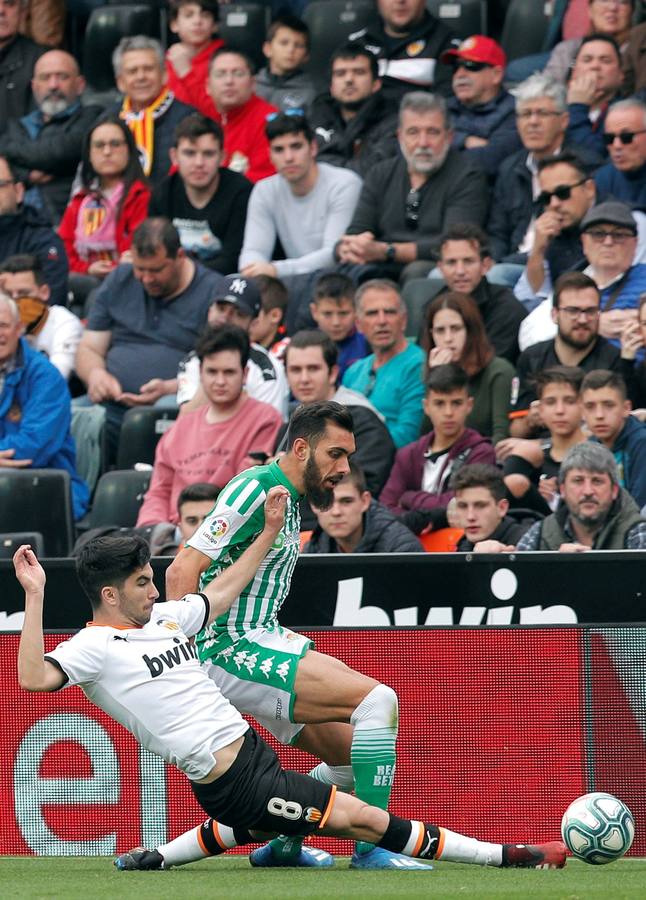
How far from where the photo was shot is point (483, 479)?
8.99 meters

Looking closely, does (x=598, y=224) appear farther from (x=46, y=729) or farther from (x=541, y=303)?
(x=46, y=729)

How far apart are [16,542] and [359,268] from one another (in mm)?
3591

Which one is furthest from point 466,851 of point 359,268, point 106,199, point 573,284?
point 106,199

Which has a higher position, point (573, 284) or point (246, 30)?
point (246, 30)

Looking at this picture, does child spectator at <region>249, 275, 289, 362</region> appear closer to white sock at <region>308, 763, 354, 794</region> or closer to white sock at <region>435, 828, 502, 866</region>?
white sock at <region>308, 763, 354, 794</region>

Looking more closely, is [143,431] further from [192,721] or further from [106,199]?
[192,721]

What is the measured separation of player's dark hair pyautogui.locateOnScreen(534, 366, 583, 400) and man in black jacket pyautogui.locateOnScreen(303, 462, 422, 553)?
1.23m

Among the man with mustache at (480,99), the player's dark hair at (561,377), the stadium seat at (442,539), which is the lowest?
the stadium seat at (442,539)

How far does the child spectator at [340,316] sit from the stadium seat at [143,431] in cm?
112

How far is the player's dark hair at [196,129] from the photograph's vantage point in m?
12.6

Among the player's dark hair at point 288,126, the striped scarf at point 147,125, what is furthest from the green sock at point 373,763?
the striped scarf at point 147,125

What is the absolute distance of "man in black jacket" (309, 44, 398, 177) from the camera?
43.9 ft

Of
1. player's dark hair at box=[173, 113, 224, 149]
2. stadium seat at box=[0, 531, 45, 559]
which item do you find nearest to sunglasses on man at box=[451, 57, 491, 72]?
player's dark hair at box=[173, 113, 224, 149]

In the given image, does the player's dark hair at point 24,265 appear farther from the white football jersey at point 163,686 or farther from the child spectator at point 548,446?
the white football jersey at point 163,686
